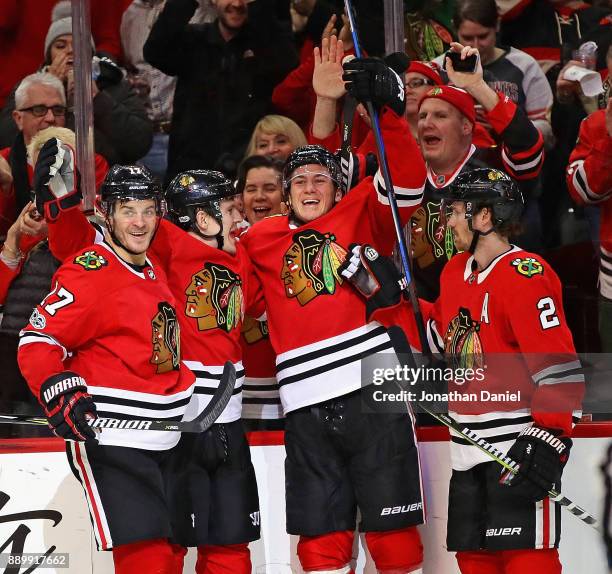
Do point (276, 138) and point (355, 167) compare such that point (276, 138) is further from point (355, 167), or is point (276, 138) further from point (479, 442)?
point (479, 442)

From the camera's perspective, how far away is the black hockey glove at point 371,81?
3.06 metres

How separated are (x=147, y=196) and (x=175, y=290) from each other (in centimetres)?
30

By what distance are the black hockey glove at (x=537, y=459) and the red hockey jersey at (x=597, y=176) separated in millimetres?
884

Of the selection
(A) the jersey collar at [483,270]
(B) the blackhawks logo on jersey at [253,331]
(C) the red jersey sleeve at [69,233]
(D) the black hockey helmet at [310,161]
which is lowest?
(B) the blackhawks logo on jersey at [253,331]

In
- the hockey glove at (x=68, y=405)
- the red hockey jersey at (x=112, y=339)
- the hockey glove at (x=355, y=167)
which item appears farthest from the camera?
the hockey glove at (x=355, y=167)

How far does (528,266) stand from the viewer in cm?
300

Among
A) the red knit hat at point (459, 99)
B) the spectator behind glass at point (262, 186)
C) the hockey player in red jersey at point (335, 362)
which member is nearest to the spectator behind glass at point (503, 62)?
the red knit hat at point (459, 99)

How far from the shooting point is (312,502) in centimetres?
312

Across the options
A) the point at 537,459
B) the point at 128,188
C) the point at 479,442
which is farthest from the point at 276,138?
the point at 537,459

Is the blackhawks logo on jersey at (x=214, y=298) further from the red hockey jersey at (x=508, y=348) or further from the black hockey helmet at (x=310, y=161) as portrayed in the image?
the red hockey jersey at (x=508, y=348)

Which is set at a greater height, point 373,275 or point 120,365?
point 373,275

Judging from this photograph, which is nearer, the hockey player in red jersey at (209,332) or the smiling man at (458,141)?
the hockey player in red jersey at (209,332)

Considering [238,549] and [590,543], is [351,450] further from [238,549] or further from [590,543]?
[590,543]

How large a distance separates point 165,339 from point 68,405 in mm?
324
